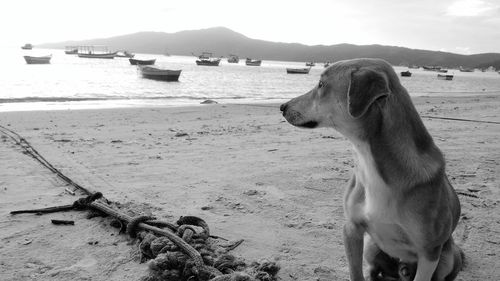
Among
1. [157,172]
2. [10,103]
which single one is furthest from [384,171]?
[10,103]

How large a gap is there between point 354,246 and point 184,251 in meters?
1.34

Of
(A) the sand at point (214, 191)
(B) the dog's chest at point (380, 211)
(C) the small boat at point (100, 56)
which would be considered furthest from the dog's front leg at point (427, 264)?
(C) the small boat at point (100, 56)

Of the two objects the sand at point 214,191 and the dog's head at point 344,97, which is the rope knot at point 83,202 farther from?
the dog's head at point 344,97

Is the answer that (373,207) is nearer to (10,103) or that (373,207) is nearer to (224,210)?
(224,210)

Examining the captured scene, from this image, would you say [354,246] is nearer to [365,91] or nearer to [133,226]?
[365,91]

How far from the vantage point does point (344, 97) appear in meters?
2.89

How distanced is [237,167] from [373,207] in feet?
12.4

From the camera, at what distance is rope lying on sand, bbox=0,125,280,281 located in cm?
302

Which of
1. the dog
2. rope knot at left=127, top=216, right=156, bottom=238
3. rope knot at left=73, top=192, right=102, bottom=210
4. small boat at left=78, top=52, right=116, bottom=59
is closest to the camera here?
the dog

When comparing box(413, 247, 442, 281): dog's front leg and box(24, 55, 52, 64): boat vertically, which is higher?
box(413, 247, 442, 281): dog's front leg

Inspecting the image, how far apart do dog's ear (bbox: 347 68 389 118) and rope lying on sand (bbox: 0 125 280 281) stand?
138cm

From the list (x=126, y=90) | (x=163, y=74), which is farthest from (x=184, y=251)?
(x=163, y=74)

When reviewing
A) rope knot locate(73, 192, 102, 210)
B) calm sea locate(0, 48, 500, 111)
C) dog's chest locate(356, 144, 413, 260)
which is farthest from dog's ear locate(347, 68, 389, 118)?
calm sea locate(0, 48, 500, 111)

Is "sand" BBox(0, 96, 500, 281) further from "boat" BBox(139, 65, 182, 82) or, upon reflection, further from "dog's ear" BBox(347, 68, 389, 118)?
"boat" BBox(139, 65, 182, 82)
